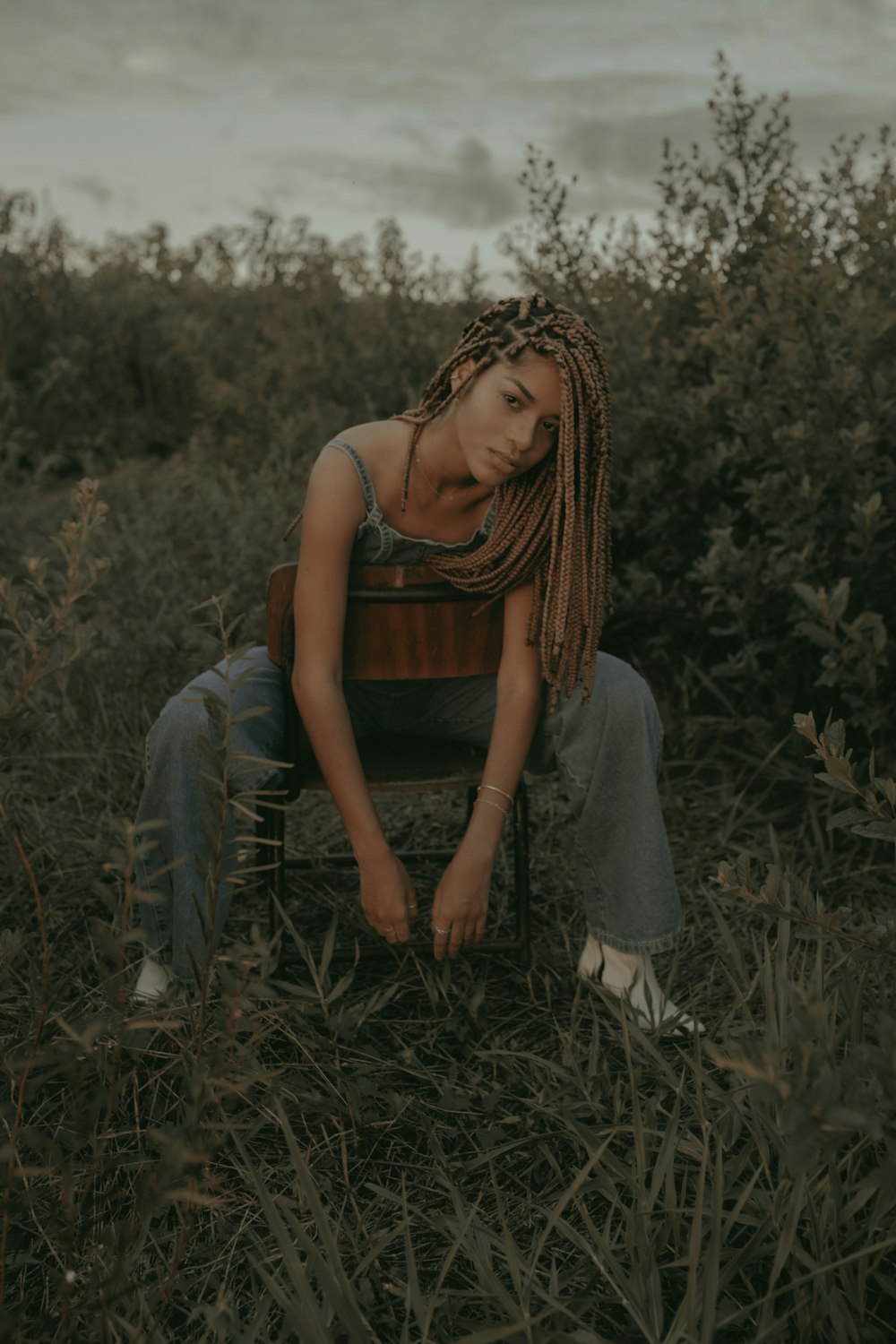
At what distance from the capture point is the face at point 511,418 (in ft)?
7.54

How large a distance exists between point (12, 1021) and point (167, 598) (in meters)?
2.11

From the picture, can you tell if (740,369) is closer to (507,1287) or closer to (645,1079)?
(645,1079)

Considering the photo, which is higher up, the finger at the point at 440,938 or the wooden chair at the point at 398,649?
the wooden chair at the point at 398,649

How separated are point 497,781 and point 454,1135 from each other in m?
0.68

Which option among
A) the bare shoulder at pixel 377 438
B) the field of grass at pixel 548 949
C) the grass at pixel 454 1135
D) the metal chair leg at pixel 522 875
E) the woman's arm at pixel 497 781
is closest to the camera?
the grass at pixel 454 1135

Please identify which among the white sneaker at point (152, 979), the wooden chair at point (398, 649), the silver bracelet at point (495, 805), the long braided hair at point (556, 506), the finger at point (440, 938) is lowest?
the white sneaker at point (152, 979)

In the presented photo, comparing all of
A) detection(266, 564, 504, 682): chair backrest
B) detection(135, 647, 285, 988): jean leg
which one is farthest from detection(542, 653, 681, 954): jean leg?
detection(135, 647, 285, 988): jean leg

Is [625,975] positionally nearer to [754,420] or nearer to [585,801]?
[585,801]

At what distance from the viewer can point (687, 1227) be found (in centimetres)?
180

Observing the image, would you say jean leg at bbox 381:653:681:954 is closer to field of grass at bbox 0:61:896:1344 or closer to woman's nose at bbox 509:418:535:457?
field of grass at bbox 0:61:896:1344

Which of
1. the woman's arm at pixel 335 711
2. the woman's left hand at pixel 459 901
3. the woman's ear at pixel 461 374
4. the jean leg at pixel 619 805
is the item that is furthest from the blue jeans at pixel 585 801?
the woman's ear at pixel 461 374

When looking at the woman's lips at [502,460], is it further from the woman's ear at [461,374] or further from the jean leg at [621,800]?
the jean leg at [621,800]

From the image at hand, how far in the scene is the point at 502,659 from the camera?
2.52 meters

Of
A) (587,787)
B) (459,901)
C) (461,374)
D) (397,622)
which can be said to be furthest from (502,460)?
(459,901)
